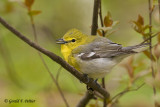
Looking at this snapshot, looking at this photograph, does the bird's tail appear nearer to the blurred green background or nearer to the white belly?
the white belly

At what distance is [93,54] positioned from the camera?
11.4ft

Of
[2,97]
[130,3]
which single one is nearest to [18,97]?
[2,97]

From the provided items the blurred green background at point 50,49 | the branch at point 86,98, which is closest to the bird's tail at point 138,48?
the branch at point 86,98

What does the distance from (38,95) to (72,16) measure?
204 cm

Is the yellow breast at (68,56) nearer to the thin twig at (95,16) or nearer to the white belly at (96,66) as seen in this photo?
the white belly at (96,66)

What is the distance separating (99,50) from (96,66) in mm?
271

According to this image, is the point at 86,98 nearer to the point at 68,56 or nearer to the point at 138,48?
the point at 68,56

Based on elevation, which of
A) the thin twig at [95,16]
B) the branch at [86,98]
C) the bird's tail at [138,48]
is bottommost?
the branch at [86,98]

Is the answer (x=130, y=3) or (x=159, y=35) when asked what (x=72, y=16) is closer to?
(x=130, y=3)

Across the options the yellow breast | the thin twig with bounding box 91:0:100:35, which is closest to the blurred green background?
the yellow breast

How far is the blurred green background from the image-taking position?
4008 millimetres

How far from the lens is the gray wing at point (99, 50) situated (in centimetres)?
335

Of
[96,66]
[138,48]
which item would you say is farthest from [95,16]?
[96,66]

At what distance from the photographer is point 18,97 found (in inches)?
146
